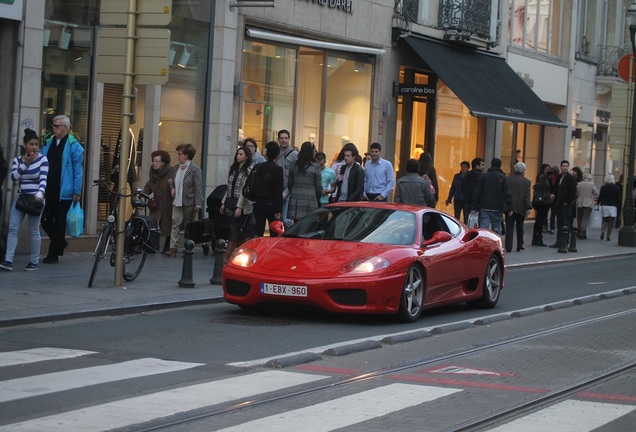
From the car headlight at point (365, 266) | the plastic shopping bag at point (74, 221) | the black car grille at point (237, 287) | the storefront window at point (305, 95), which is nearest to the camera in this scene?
the car headlight at point (365, 266)

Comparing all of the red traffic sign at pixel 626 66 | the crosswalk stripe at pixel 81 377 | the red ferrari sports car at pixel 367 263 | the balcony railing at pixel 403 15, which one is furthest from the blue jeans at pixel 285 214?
the red traffic sign at pixel 626 66

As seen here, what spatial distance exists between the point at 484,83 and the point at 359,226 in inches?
710

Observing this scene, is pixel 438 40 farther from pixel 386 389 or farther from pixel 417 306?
pixel 386 389

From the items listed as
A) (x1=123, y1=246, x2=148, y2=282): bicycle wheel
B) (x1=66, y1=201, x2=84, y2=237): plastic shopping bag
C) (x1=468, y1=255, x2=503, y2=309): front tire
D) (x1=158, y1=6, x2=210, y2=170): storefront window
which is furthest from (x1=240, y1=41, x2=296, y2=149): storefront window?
(x1=468, y1=255, x2=503, y2=309): front tire

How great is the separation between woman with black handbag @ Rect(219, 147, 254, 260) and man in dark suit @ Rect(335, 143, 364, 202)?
2.41 m

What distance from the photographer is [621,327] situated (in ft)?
45.9

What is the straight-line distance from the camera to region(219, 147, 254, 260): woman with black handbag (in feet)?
58.3

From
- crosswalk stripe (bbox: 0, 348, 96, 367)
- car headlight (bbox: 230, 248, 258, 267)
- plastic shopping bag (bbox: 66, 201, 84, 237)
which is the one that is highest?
plastic shopping bag (bbox: 66, 201, 84, 237)

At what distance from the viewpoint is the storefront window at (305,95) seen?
2430cm

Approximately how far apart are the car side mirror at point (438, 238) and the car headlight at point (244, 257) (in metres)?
1.95

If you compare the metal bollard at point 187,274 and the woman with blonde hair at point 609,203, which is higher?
the woman with blonde hair at point 609,203

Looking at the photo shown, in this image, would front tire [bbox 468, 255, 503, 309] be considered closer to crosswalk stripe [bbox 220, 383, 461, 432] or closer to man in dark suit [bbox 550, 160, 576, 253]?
crosswalk stripe [bbox 220, 383, 461, 432]

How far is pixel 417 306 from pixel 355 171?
23.5 feet

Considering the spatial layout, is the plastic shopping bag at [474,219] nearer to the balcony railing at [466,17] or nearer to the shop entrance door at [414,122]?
the shop entrance door at [414,122]
